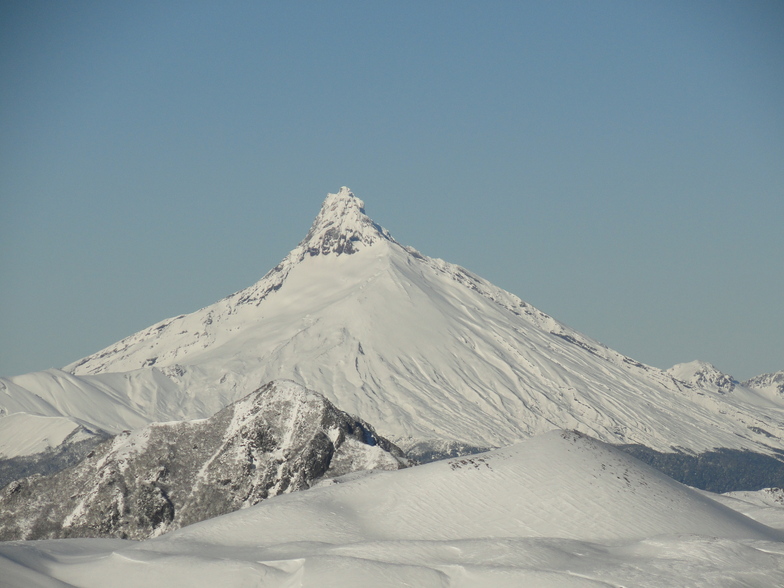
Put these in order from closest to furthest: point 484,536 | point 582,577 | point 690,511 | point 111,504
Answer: point 582,577 < point 484,536 < point 690,511 < point 111,504

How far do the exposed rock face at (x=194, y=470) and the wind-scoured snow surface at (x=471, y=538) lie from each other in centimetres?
855

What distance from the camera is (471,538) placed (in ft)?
223

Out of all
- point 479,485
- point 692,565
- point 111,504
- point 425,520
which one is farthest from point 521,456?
point 111,504

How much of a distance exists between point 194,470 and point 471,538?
3266 cm

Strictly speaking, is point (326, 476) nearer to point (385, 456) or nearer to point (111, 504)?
point (385, 456)

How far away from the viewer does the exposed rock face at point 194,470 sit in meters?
88.8

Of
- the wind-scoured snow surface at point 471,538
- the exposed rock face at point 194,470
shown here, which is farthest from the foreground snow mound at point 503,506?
the exposed rock face at point 194,470

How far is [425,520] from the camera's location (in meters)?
71.9

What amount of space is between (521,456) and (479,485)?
4.86m

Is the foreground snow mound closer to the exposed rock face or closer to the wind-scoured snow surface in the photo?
the wind-scoured snow surface

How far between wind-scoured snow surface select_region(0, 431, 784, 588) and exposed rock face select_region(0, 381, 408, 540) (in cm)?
855

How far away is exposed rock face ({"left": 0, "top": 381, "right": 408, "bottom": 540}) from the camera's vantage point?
88.8 m

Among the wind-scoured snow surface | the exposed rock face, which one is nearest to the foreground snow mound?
the wind-scoured snow surface

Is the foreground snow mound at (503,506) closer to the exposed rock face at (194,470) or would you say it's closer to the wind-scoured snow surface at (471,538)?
the wind-scoured snow surface at (471,538)
